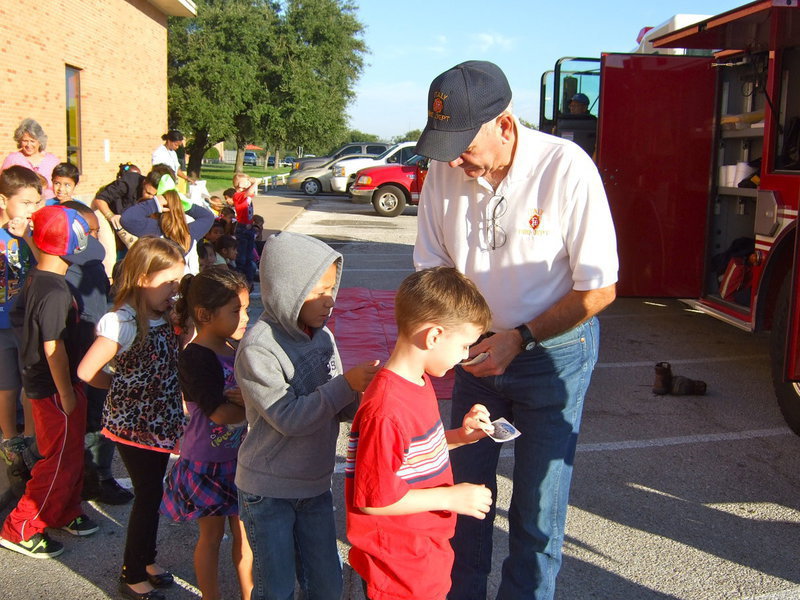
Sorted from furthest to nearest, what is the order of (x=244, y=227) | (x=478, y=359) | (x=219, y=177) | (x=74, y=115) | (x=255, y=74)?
(x=219, y=177), (x=255, y=74), (x=74, y=115), (x=244, y=227), (x=478, y=359)

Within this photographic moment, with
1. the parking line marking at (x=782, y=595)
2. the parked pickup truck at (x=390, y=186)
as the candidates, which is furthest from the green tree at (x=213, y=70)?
the parking line marking at (x=782, y=595)

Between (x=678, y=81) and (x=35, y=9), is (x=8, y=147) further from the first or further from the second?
(x=678, y=81)

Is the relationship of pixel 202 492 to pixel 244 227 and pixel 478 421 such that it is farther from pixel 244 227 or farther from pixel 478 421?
pixel 244 227

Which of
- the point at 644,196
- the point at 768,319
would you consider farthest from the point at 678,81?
the point at 768,319

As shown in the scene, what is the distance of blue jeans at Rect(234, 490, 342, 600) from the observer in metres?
2.59

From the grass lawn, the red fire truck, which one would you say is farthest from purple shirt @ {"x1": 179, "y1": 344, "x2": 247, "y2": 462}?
the grass lawn

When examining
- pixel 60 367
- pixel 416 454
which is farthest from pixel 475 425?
pixel 60 367

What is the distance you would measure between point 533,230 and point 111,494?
2798mm

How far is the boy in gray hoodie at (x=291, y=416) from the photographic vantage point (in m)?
2.48

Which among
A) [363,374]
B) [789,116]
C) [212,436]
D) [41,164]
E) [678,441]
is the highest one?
[789,116]

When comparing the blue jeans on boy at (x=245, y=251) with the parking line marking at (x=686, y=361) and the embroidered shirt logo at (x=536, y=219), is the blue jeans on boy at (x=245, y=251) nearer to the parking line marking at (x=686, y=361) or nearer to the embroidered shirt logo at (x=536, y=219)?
the parking line marking at (x=686, y=361)

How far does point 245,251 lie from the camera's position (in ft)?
34.8

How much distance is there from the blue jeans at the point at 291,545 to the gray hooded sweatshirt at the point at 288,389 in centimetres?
6

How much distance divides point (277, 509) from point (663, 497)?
260 cm
